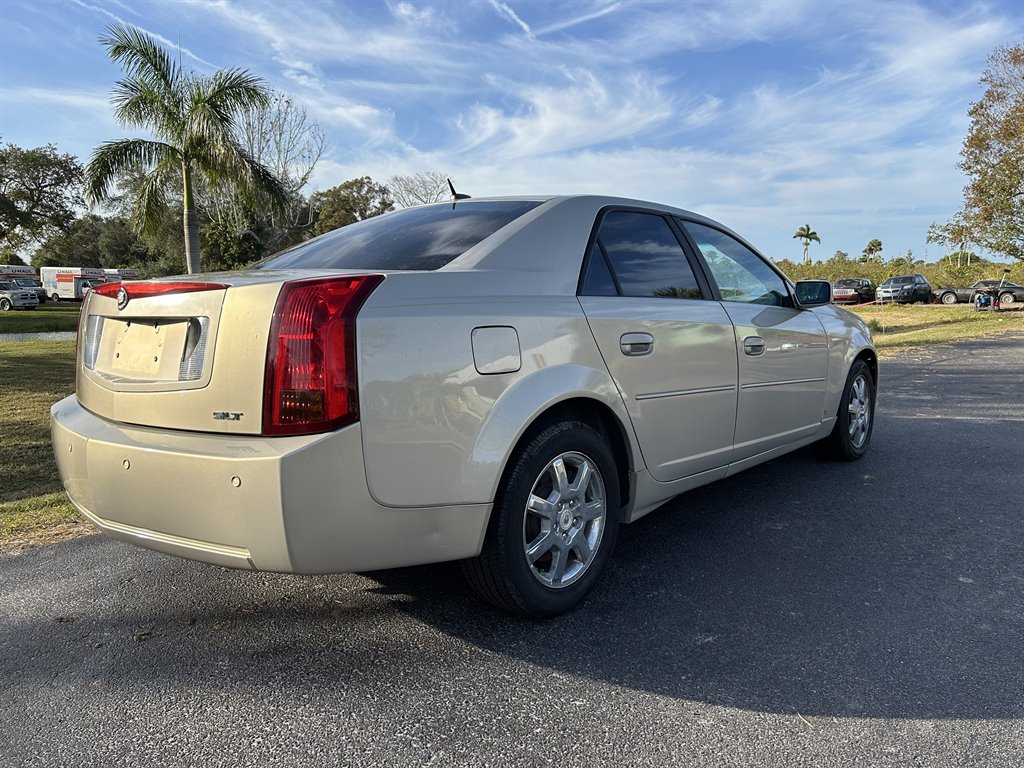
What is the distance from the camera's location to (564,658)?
255cm

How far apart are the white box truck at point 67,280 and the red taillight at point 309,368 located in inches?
1778

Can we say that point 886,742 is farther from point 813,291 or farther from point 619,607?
point 813,291

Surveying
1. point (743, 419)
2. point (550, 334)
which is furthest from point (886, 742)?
point (743, 419)

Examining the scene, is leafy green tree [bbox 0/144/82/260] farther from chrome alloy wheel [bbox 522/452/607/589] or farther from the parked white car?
chrome alloy wheel [bbox 522/452/607/589]

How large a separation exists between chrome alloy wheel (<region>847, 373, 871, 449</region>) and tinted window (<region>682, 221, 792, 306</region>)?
112cm

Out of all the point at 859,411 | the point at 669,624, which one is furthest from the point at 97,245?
the point at 669,624

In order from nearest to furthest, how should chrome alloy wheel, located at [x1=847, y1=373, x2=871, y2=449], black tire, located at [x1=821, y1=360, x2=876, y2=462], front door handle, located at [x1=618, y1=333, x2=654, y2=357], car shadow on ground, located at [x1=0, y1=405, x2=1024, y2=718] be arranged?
car shadow on ground, located at [x1=0, y1=405, x2=1024, y2=718] < front door handle, located at [x1=618, y1=333, x2=654, y2=357] < black tire, located at [x1=821, y1=360, x2=876, y2=462] < chrome alloy wheel, located at [x1=847, y1=373, x2=871, y2=449]

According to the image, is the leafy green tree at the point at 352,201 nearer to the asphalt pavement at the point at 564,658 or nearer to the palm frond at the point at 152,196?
the palm frond at the point at 152,196

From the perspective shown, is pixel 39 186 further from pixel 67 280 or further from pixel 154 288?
pixel 154 288

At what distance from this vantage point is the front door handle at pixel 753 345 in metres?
3.82

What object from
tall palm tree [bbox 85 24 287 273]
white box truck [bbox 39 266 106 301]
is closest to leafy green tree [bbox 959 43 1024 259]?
tall palm tree [bbox 85 24 287 273]

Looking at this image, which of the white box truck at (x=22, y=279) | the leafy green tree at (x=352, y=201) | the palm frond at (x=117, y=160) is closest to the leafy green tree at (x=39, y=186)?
the white box truck at (x=22, y=279)

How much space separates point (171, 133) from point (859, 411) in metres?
14.2

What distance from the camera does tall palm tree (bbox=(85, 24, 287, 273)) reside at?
14.2 m
